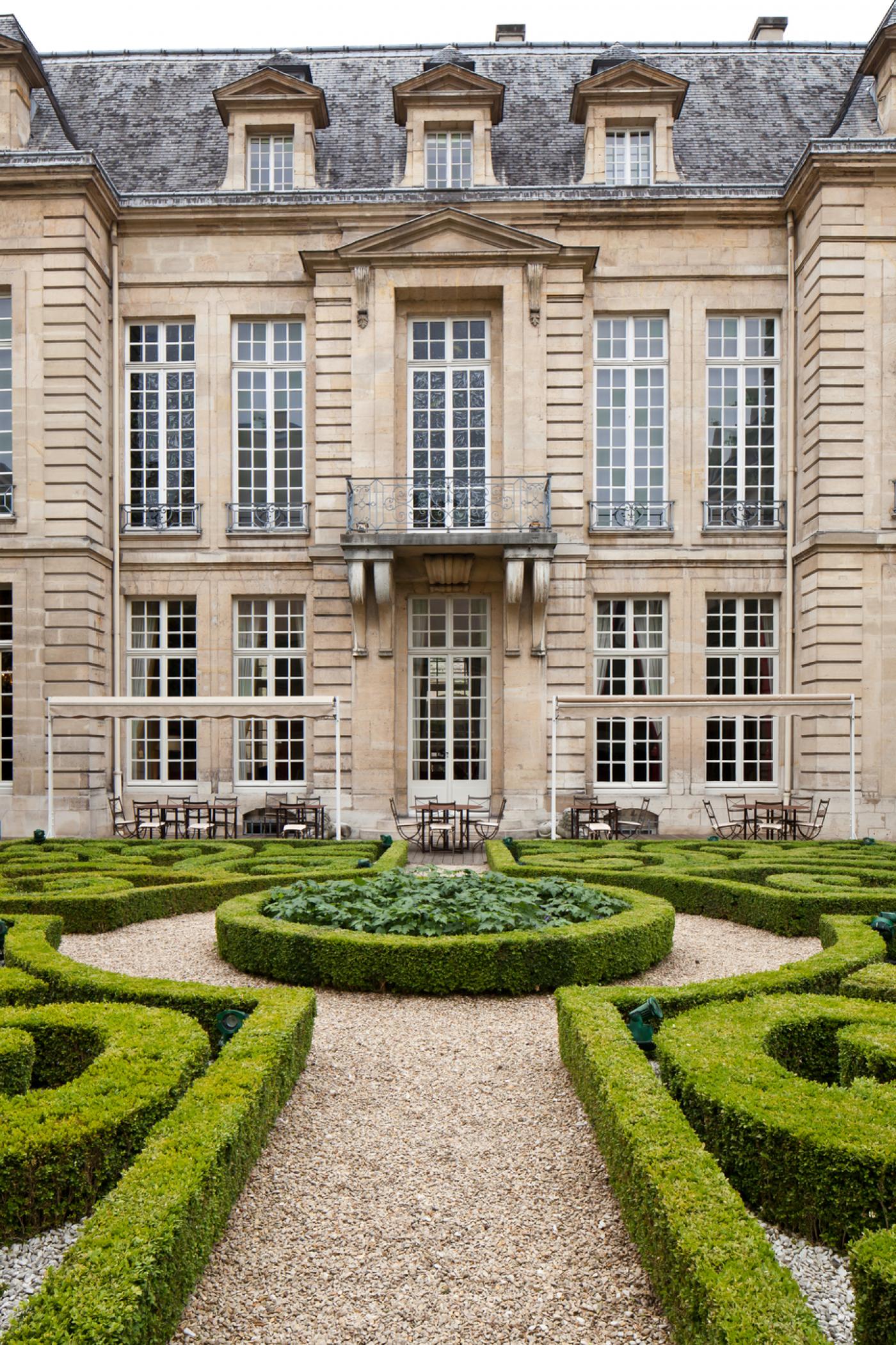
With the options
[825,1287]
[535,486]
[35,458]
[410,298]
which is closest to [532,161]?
[410,298]

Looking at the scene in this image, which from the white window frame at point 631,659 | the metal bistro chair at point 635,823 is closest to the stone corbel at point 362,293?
the white window frame at point 631,659

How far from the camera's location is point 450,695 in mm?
17719

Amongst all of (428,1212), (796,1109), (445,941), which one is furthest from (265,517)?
(796,1109)

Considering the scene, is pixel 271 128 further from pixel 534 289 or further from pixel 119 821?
pixel 119 821

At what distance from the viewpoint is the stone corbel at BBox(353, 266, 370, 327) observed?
16.9 m

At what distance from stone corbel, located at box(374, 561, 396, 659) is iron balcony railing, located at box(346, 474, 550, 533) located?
805mm

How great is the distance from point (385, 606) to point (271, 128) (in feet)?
28.9

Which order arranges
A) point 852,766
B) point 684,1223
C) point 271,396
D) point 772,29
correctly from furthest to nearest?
point 772,29 < point 271,396 < point 852,766 < point 684,1223

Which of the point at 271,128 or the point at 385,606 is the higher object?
the point at 271,128

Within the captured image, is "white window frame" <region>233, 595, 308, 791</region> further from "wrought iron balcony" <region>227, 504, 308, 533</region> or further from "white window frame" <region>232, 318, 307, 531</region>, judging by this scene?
"white window frame" <region>232, 318, 307, 531</region>

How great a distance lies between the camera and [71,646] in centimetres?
1634

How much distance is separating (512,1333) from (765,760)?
1509 cm

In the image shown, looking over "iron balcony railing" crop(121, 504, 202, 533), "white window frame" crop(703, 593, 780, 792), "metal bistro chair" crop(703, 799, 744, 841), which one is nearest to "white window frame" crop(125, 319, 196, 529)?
"iron balcony railing" crop(121, 504, 202, 533)

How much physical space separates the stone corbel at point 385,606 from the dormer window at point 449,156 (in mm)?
7156
